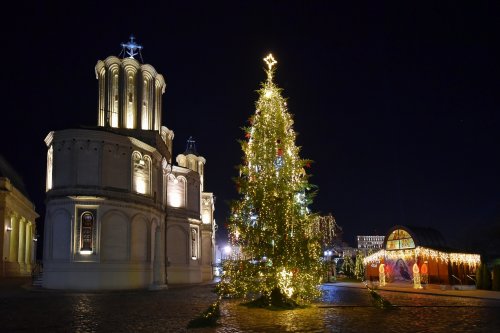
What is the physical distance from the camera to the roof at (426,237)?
37.9 metres

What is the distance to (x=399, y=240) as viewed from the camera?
132 feet

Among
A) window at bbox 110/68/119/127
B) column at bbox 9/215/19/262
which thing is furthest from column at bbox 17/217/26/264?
window at bbox 110/68/119/127

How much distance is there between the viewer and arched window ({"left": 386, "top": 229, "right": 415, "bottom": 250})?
127 ft

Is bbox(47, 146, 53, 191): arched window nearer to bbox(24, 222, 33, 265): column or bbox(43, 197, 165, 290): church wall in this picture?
bbox(43, 197, 165, 290): church wall

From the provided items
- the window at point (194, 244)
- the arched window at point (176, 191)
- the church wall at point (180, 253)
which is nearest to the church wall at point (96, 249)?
the church wall at point (180, 253)

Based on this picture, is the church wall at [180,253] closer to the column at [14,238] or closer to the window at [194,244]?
the window at [194,244]

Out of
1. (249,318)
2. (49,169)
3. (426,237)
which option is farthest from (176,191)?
(249,318)

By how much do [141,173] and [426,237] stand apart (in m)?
22.1

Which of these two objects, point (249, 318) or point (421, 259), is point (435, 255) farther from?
point (249, 318)

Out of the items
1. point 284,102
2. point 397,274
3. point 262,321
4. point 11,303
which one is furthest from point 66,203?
point 397,274

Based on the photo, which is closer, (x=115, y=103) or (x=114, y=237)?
(x=114, y=237)

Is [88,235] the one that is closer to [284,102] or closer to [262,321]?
[284,102]

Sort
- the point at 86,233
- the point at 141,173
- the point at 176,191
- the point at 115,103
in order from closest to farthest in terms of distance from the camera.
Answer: the point at 86,233
the point at 141,173
the point at 115,103
the point at 176,191

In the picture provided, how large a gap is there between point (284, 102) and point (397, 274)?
24.5 metres
